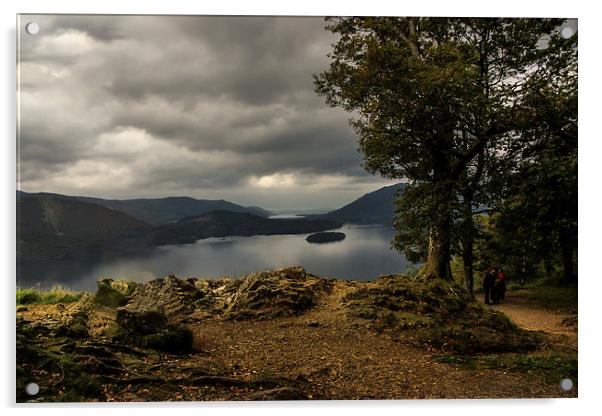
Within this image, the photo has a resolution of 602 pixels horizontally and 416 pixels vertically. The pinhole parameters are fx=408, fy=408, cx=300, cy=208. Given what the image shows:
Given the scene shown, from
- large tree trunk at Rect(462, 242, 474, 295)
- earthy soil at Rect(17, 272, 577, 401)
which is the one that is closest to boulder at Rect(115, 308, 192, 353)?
earthy soil at Rect(17, 272, 577, 401)

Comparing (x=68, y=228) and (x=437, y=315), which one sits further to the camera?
(x=437, y=315)

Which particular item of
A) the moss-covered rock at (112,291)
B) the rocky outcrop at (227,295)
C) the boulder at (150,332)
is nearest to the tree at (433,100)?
the rocky outcrop at (227,295)

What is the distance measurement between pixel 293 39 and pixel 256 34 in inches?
18.0

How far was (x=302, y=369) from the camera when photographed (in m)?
4.73

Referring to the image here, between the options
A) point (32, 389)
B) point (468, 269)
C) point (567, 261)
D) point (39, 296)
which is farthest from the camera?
point (468, 269)

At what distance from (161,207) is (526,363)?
4744 millimetres

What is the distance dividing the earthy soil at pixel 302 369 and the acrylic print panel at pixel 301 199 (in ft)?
0.07

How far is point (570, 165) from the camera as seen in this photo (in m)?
5.00

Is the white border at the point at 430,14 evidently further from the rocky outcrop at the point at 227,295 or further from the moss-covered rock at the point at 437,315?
the rocky outcrop at the point at 227,295

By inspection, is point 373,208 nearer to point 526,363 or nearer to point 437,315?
point 437,315

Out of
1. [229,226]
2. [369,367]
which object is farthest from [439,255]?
[229,226]

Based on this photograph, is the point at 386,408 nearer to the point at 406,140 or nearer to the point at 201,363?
the point at 201,363

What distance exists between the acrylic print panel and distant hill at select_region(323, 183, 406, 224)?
0.03 metres

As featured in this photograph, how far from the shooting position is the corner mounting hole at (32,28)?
4871 millimetres
